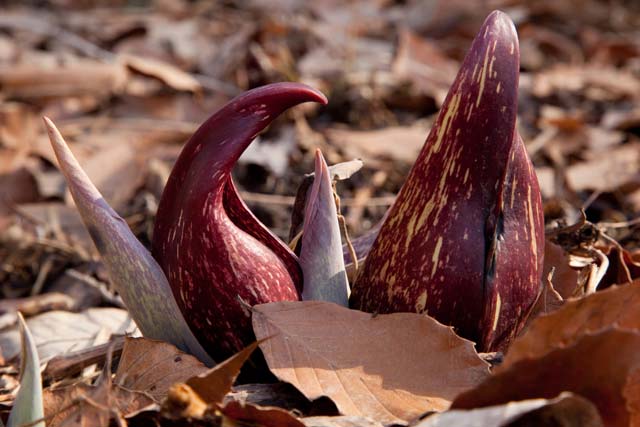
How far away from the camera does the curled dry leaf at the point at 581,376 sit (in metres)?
0.95

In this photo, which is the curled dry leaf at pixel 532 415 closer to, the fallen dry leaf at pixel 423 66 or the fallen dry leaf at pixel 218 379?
the fallen dry leaf at pixel 218 379

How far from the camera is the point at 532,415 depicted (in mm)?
998

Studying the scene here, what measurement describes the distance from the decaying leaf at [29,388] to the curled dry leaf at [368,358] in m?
0.30

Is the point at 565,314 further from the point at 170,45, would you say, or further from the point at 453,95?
the point at 170,45

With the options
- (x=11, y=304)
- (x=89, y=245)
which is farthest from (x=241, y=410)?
(x=89, y=245)

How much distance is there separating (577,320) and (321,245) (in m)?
0.46

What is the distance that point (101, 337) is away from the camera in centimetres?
181

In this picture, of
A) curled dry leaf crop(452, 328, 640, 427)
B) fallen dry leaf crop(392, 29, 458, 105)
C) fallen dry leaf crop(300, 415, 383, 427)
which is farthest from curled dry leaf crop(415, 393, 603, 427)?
fallen dry leaf crop(392, 29, 458, 105)

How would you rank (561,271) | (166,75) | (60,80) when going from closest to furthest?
(561,271), (166,75), (60,80)

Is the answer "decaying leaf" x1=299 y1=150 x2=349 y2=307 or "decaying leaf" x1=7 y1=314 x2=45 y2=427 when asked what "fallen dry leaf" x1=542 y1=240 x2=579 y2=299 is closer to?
"decaying leaf" x1=299 y1=150 x2=349 y2=307

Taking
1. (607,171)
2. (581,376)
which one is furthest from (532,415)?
(607,171)

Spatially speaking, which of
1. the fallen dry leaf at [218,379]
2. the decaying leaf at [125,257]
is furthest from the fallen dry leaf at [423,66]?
the fallen dry leaf at [218,379]

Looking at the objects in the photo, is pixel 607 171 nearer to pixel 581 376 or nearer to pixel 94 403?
pixel 581 376

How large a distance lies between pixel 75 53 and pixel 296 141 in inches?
63.2
